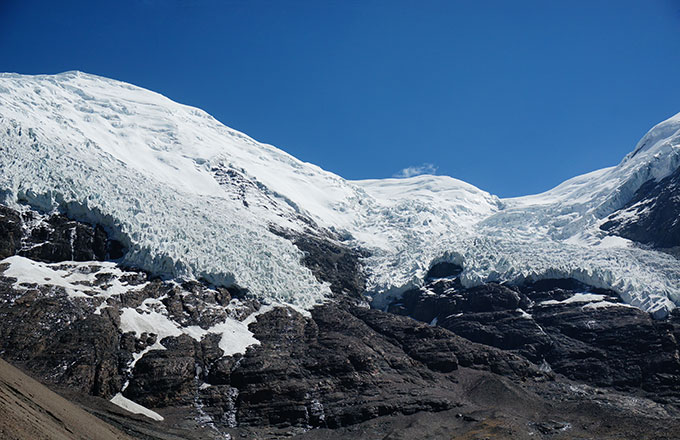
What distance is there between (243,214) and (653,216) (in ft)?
354

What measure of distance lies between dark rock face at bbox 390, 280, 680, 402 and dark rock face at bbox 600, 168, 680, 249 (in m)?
34.0

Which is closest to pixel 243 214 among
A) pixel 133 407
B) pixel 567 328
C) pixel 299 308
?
pixel 299 308

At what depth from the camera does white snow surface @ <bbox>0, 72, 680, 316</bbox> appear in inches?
4419

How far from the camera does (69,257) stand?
341 ft

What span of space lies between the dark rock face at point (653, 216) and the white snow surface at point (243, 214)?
159 inches

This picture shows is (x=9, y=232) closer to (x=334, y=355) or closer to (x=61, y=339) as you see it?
(x=61, y=339)

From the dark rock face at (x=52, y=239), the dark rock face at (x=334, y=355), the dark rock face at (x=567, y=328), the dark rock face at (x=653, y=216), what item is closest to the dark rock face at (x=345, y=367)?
the dark rock face at (x=334, y=355)

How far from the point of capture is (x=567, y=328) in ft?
380

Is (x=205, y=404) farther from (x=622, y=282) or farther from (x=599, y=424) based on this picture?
(x=622, y=282)

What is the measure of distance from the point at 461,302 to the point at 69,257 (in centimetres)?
8289

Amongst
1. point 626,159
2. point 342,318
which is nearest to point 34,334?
point 342,318

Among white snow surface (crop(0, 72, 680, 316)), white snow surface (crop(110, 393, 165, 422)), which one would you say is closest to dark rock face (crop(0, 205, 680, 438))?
white snow surface (crop(110, 393, 165, 422))

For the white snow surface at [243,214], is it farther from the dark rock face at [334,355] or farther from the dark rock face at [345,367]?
the dark rock face at [345,367]

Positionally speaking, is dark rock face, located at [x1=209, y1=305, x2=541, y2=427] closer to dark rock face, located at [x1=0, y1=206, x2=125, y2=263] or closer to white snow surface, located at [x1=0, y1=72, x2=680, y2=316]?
white snow surface, located at [x1=0, y1=72, x2=680, y2=316]
